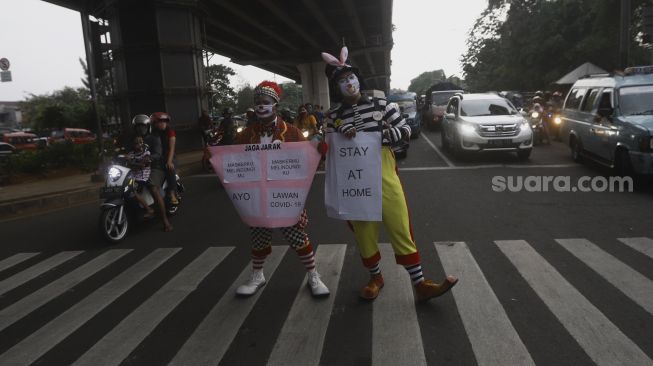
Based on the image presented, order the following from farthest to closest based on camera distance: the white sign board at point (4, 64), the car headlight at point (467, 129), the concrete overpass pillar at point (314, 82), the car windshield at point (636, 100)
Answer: the concrete overpass pillar at point (314, 82) < the white sign board at point (4, 64) < the car headlight at point (467, 129) < the car windshield at point (636, 100)

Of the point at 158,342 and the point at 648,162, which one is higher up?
the point at 648,162

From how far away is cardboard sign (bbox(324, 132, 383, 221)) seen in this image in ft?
13.1

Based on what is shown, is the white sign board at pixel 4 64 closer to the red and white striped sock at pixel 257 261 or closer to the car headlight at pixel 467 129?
the car headlight at pixel 467 129

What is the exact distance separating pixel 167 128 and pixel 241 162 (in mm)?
3860

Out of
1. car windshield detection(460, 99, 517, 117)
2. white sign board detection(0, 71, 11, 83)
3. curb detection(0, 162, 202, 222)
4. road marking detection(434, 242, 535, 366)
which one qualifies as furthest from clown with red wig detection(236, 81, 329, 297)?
white sign board detection(0, 71, 11, 83)

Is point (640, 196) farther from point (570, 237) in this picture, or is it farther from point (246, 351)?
point (246, 351)

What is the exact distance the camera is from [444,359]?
3201 mm

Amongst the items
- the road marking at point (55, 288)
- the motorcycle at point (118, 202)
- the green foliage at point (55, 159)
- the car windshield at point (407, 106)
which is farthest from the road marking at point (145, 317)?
the car windshield at point (407, 106)

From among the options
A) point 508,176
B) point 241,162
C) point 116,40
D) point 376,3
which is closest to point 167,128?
point 241,162

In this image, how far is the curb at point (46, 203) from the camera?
30.6 feet

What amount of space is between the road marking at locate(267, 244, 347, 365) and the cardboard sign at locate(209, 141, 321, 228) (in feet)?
2.35

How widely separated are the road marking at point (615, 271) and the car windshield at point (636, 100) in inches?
193

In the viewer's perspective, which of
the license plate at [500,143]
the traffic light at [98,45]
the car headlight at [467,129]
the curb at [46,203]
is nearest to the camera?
the curb at [46,203]

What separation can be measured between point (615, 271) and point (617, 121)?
221 inches
